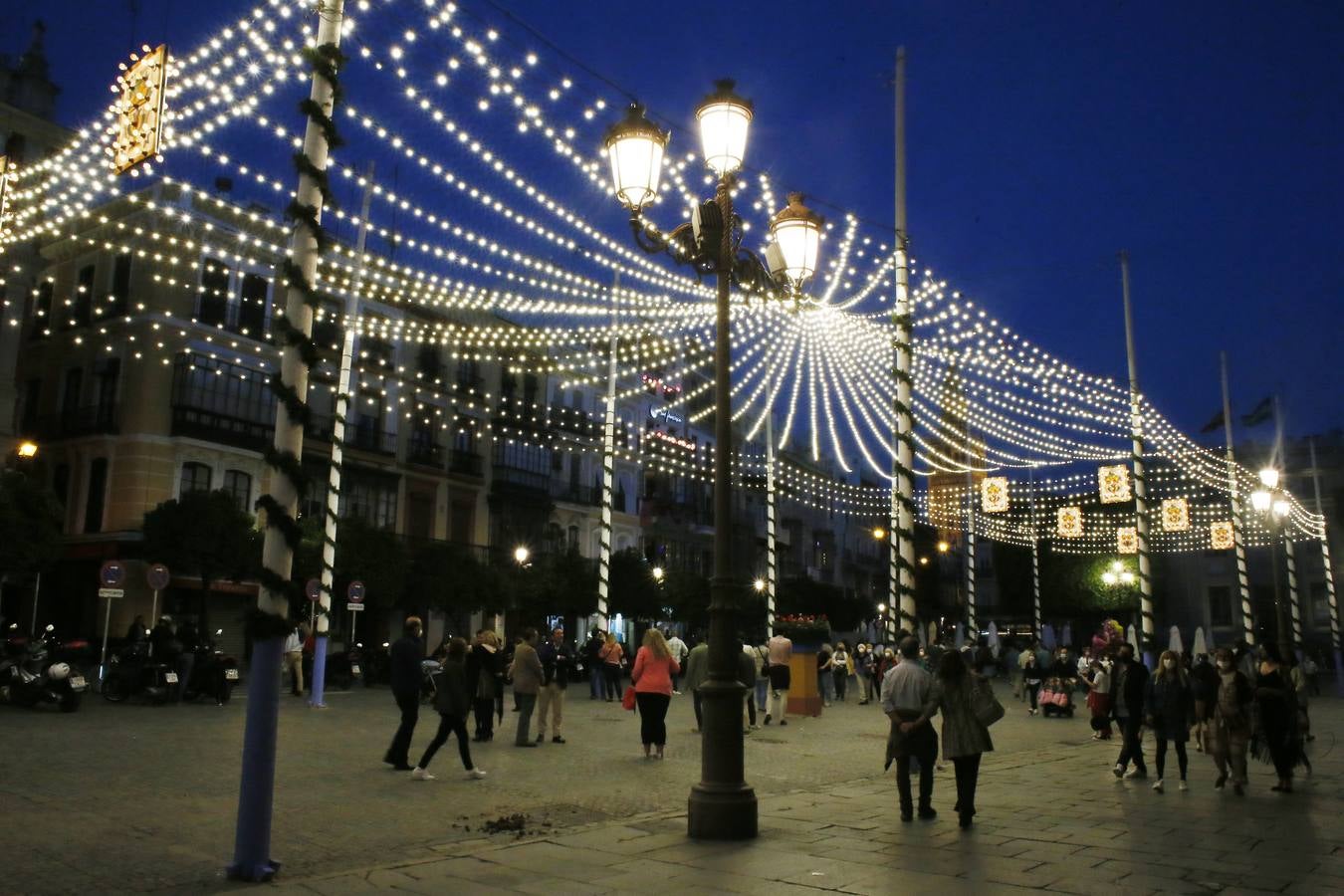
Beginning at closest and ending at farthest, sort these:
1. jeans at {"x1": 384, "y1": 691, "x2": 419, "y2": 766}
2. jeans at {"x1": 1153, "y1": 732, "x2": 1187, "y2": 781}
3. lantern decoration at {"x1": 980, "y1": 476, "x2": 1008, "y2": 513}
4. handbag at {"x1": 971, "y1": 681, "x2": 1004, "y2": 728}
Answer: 1. handbag at {"x1": 971, "y1": 681, "x2": 1004, "y2": 728}
2. jeans at {"x1": 1153, "y1": 732, "x2": 1187, "y2": 781}
3. jeans at {"x1": 384, "y1": 691, "x2": 419, "y2": 766}
4. lantern decoration at {"x1": 980, "y1": 476, "x2": 1008, "y2": 513}

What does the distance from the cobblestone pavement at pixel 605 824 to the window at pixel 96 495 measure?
17599 millimetres

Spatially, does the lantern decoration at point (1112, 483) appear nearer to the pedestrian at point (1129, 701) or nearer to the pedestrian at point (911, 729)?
the pedestrian at point (1129, 701)

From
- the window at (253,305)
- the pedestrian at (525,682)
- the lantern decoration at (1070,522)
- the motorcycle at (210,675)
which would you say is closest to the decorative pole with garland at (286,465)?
the pedestrian at (525,682)

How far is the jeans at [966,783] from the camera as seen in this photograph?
8297 millimetres

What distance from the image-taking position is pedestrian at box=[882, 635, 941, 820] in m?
8.63

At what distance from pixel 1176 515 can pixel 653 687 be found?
76.5 feet

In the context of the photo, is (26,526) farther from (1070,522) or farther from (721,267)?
(1070,522)

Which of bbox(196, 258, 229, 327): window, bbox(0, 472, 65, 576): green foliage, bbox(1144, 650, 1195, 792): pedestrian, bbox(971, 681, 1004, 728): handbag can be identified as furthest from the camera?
bbox(196, 258, 229, 327): window

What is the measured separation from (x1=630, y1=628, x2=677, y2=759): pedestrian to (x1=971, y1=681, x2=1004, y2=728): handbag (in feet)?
15.5

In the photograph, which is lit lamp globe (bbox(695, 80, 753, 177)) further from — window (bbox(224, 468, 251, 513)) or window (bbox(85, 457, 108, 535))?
window (bbox(85, 457, 108, 535))

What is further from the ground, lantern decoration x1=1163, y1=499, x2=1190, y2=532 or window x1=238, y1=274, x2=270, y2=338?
window x1=238, y1=274, x2=270, y2=338

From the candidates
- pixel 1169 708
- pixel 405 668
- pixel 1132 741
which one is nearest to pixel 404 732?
pixel 405 668

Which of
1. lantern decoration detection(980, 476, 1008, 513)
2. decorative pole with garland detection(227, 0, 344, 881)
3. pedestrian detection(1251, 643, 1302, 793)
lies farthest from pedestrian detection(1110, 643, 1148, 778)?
lantern decoration detection(980, 476, 1008, 513)

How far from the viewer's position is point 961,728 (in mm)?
8516
